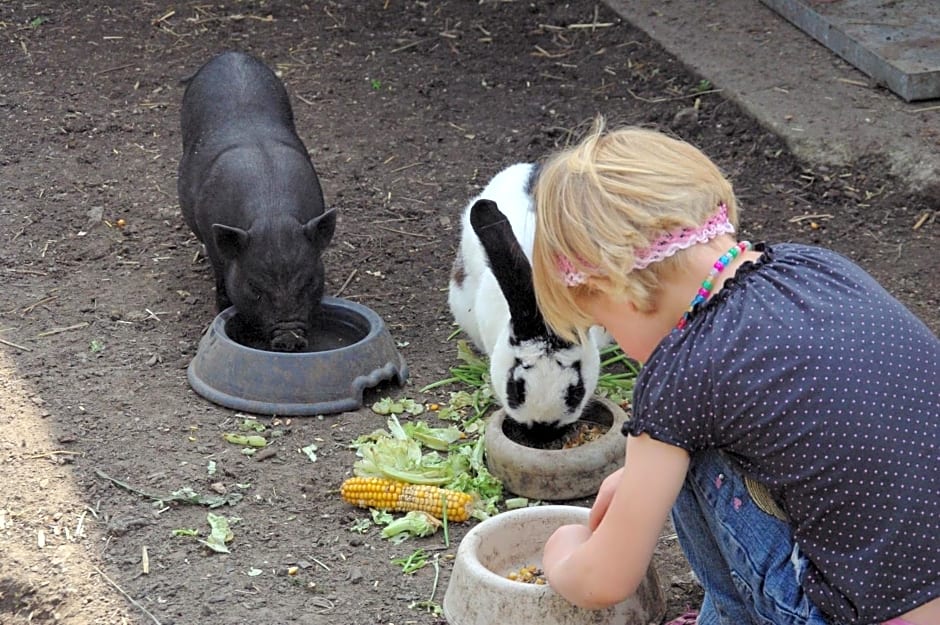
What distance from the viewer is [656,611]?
140 inches

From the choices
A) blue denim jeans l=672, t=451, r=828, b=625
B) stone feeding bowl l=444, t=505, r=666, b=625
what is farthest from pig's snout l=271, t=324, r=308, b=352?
blue denim jeans l=672, t=451, r=828, b=625

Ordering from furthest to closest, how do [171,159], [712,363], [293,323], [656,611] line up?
[171,159], [293,323], [656,611], [712,363]

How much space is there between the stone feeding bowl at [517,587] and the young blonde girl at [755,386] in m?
0.48

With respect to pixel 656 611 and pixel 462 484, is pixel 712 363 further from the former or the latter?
pixel 462 484

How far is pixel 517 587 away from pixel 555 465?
1.09 metres

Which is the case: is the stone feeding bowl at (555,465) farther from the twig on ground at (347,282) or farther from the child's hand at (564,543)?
the twig on ground at (347,282)

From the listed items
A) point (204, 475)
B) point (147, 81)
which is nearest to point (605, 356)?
point (204, 475)

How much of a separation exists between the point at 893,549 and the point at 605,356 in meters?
2.98

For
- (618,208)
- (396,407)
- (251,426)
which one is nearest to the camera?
(618,208)

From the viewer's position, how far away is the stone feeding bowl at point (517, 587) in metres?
3.29

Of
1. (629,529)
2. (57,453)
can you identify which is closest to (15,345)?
(57,453)

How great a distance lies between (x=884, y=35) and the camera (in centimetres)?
777

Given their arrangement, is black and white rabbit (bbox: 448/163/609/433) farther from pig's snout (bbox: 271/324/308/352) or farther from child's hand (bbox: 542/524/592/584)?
child's hand (bbox: 542/524/592/584)

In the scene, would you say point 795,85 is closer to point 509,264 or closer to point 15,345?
point 509,264
